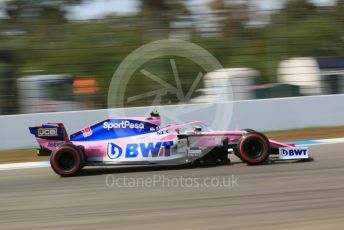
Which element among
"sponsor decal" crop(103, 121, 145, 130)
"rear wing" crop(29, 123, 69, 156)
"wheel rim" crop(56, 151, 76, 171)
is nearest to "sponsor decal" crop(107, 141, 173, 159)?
"sponsor decal" crop(103, 121, 145, 130)

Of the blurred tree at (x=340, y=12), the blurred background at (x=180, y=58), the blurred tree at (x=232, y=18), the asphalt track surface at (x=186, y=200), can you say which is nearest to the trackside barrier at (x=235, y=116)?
the blurred background at (x=180, y=58)

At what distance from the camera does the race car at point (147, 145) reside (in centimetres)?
772

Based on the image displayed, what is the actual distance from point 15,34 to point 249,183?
30.1ft

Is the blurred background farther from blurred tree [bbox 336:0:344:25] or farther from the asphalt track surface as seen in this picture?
the asphalt track surface

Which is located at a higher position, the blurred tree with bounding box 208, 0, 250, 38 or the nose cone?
the blurred tree with bounding box 208, 0, 250, 38

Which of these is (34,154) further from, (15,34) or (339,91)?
(339,91)

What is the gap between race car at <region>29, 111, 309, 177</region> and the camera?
7.72 metres

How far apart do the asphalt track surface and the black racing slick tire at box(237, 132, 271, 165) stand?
142 millimetres

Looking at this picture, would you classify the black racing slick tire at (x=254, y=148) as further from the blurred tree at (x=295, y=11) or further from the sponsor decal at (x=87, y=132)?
the blurred tree at (x=295, y=11)

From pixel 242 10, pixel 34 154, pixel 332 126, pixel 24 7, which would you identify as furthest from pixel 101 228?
pixel 24 7

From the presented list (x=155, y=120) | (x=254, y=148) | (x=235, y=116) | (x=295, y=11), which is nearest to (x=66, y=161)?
(x=155, y=120)

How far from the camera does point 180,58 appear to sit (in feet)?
45.6

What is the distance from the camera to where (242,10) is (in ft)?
46.7

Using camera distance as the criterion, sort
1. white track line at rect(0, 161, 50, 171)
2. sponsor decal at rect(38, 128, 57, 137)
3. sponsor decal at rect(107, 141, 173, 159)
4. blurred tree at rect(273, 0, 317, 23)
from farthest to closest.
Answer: blurred tree at rect(273, 0, 317, 23), white track line at rect(0, 161, 50, 171), sponsor decal at rect(38, 128, 57, 137), sponsor decal at rect(107, 141, 173, 159)
